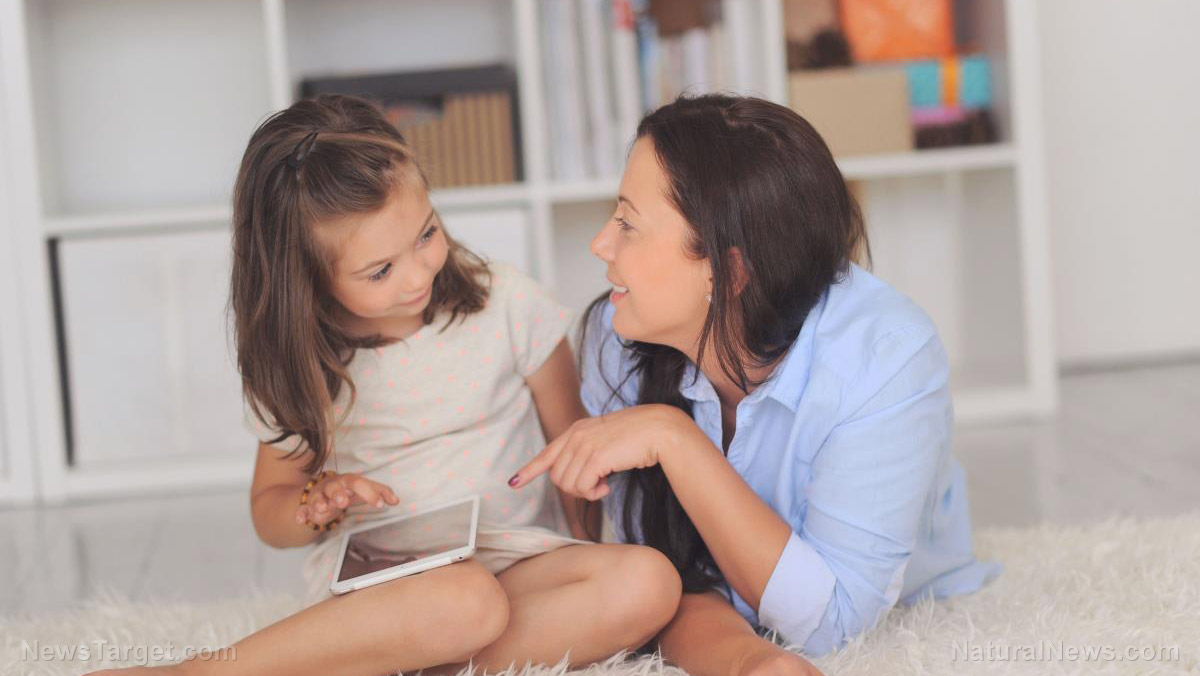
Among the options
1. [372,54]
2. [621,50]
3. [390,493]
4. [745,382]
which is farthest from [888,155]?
[390,493]

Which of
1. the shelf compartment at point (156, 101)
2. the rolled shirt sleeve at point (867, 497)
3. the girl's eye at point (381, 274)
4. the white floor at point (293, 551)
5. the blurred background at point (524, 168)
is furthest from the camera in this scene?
the shelf compartment at point (156, 101)

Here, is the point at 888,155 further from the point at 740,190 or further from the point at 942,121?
the point at 740,190

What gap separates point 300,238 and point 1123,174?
6.91ft

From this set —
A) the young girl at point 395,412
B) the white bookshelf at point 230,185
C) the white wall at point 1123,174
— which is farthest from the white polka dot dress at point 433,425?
the white wall at point 1123,174

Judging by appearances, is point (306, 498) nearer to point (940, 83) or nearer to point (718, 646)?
point (718, 646)

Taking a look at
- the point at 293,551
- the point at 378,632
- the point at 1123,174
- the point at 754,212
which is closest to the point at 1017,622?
the point at 754,212

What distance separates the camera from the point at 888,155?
237 cm

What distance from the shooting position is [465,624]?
1.10 m

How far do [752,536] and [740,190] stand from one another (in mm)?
308

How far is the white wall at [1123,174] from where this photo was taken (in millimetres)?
2713

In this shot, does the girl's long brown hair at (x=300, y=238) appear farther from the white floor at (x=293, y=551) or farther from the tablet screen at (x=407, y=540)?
the white floor at (x=293, y=551)

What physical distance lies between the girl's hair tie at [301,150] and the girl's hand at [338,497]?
0.30m

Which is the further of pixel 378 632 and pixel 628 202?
pixel 628 202

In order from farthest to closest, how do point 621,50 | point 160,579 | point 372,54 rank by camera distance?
1. point 372,54
2. point 621,50
3. point 160,579
